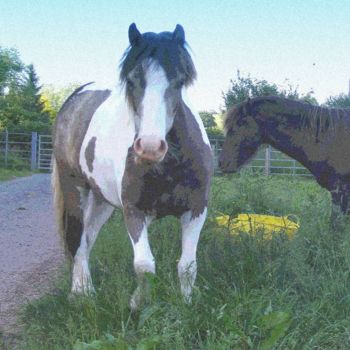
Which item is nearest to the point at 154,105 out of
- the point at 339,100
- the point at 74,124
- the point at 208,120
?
the point at 74,124

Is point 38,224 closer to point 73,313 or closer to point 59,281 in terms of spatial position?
point 59,281

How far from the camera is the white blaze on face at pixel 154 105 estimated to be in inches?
105

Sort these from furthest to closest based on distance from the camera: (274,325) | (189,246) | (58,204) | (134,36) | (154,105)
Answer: (58,204) < (189,246) < (134,36) < (154,105) < (274,325)

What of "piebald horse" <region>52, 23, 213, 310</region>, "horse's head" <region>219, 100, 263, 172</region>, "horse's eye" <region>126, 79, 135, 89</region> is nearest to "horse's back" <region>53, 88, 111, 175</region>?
"piebald horse" <region>52, 23, 213, 310</region>

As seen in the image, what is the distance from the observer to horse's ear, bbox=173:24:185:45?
118 inches

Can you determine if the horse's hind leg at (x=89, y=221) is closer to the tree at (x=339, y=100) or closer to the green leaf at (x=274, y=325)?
the green leaf at (x=274, y=325)

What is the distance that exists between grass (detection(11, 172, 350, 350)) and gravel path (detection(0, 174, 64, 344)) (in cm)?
32

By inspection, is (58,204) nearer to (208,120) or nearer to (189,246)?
(189,246)

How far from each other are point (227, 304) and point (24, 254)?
3.51m

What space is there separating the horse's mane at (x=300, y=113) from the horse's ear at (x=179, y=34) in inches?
106

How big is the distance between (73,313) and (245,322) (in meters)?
1.12

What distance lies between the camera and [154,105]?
108 inches

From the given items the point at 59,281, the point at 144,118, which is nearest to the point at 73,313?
the point at 59,281

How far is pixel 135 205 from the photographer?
10.3 feet
